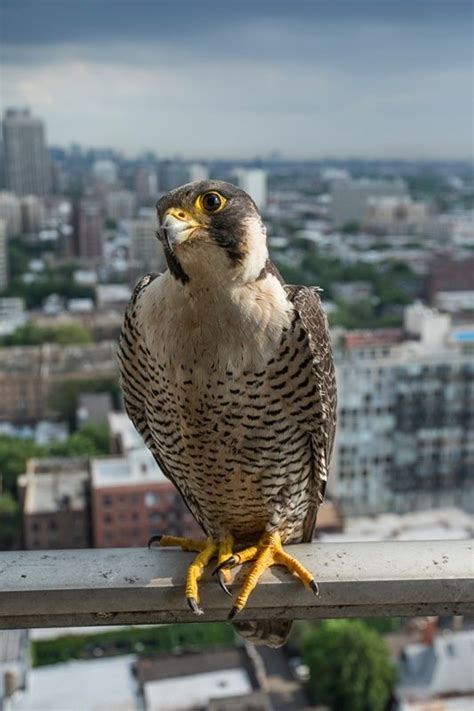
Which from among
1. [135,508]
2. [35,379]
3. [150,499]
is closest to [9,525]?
[135,508]

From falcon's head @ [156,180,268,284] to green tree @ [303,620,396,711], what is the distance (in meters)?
4.49

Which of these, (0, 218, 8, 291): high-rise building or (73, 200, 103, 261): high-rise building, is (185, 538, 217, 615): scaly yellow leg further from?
(73, 200, 103, 261): high-rise building

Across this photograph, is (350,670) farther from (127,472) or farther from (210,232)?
(210,232)

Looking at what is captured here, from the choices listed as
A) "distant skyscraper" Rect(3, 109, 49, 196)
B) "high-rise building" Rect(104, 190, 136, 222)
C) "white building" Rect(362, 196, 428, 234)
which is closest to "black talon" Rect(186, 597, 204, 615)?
"high-rise building" Rect(104, 190, 136, 222)

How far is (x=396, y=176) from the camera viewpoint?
109 ft

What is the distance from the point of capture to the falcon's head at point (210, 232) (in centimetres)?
82

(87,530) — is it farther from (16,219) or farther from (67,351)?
(16,219)

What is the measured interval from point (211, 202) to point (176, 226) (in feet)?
0.16

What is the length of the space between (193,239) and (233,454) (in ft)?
0.92

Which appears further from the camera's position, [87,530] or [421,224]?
[421,224]

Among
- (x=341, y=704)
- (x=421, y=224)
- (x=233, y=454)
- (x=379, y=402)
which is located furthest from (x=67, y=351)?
(x=421, y=224)

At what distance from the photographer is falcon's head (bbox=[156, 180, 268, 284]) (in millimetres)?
817

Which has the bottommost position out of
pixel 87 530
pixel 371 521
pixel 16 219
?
pixel 371 521

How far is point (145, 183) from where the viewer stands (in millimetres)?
22828
